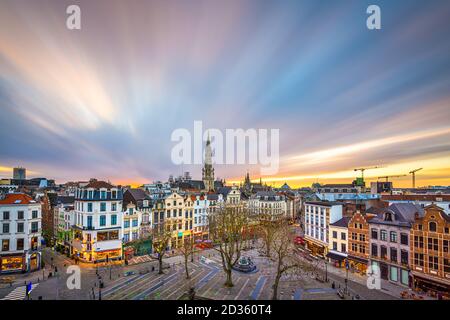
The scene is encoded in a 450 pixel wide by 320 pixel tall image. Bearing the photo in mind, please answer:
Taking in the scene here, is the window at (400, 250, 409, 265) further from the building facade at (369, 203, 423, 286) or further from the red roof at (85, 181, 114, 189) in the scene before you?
the red roof at (85, 181, 114, 189)

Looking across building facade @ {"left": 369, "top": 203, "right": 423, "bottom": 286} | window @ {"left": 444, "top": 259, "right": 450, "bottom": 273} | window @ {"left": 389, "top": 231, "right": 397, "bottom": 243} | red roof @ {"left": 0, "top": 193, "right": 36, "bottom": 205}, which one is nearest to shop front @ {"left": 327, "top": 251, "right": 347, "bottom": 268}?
building facade @ {"left": 369, "top": 203, "right": 423, "bottom": 286}

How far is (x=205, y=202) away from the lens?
55.3 metres

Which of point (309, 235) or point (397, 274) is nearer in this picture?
point (397, 274)

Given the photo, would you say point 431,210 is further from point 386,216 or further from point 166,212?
point 166,212

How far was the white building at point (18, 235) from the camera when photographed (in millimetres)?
32188

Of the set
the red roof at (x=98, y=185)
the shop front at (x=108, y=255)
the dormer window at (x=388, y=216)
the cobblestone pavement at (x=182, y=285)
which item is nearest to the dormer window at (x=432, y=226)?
the dormer window at (x=388, y=216)

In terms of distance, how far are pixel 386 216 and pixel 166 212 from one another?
3735 centimetres

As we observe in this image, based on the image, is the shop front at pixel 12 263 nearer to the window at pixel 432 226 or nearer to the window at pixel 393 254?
the window at pixel 393 254

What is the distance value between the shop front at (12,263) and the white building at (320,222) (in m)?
46.8

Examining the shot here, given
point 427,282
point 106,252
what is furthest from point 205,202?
point 427,282

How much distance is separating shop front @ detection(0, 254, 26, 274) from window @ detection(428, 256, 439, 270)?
5197 centimetres

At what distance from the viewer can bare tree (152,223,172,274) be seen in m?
32.8
